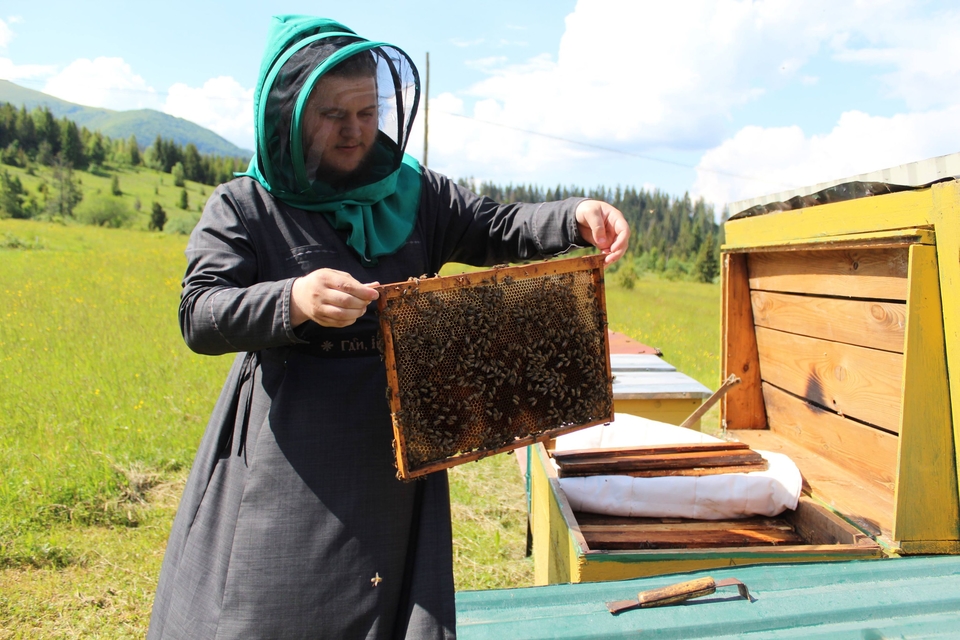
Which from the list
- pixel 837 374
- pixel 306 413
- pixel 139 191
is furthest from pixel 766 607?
pixel 139 191

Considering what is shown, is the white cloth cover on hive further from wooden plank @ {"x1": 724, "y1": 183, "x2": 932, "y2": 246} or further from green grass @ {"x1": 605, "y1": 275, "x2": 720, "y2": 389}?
green grass @ {"x1": 605, "y1": 275, "x2": 720, "y2": 389}

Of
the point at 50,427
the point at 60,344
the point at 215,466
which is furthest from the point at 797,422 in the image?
the point at 60,344

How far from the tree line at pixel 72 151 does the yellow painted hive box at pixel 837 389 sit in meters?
65.2

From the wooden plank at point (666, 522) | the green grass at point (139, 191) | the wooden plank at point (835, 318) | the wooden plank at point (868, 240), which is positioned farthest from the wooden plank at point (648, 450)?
the green grass at point (139, 191)

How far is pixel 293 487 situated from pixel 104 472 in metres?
4.63

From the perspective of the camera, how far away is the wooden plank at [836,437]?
9.87 ft

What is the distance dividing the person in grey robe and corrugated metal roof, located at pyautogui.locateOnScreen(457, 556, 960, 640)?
0.52 metres

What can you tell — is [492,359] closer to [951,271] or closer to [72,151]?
[951,271]

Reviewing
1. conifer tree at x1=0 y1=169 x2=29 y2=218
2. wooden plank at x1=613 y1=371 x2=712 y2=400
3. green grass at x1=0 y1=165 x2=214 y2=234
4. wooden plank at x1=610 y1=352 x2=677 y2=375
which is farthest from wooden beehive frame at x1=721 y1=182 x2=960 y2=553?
conifer tree at x1=0 y1=169 x2=29 y2=218

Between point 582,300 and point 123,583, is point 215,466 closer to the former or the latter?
point 582,300

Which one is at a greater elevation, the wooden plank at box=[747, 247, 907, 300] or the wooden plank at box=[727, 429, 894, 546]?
the wooden plank at box=[747, 247, 907, 300]

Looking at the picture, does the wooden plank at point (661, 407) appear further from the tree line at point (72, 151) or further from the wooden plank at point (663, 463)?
the tree line at point (72, 151)

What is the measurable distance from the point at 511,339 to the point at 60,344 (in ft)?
32.0

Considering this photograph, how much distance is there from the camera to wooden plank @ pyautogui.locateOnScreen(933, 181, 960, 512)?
2158mm
